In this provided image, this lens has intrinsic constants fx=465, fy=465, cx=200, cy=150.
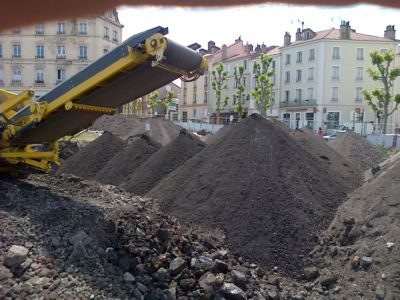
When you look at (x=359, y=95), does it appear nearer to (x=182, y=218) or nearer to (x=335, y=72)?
(x=335, y=72)

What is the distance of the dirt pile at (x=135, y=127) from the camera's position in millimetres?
24250

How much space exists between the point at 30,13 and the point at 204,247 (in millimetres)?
4257

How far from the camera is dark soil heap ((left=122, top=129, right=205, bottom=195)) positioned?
964cm

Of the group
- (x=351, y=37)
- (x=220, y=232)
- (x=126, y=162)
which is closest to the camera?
(x=220, y=232)

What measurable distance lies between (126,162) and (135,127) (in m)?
18.4

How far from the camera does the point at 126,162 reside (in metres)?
11.5

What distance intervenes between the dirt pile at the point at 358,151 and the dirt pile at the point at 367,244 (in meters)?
5.95

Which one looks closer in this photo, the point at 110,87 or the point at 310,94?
the point at 110,87

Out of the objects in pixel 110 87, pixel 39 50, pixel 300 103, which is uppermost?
pixel 39 50

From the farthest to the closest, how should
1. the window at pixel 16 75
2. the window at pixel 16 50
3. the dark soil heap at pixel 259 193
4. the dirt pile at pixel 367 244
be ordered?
the window at pixel 16 75
the window at pixel 16 50
the dark soil heap at pixel 259 193
the dirt pile at pixel 367 244

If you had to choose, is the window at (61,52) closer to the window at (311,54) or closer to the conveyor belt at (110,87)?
the window at (311,54)

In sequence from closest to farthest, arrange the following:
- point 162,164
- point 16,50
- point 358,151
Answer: point 162,164 < point 358,151 < point 16,50

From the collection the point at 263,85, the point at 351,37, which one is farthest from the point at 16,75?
the point at 351,37

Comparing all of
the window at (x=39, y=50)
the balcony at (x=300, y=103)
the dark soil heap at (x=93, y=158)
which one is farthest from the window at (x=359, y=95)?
the dark soil heap at (x=93, y=158)
